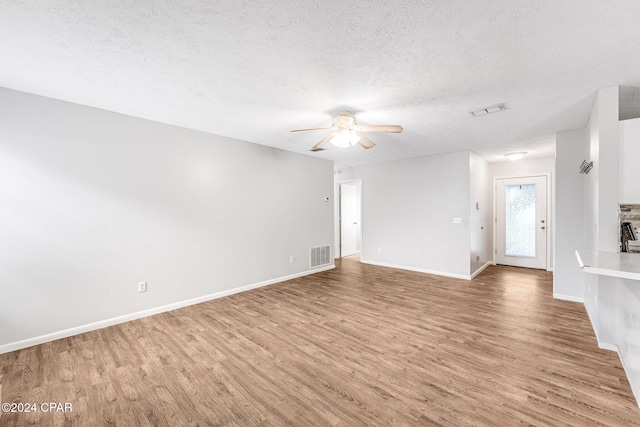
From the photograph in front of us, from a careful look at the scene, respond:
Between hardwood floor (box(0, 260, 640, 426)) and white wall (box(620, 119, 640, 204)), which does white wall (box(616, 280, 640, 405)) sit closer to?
hardwood floor (box(0, 260, 640, 426))

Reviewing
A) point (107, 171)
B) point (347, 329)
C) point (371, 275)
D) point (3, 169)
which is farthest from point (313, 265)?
point (3, 169)

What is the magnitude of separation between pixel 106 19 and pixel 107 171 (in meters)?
2.04

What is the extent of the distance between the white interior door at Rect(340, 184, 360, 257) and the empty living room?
114 inches

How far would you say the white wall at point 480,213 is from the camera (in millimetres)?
5145

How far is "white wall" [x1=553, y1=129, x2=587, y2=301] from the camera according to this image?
3706mm

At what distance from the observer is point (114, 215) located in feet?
10.4

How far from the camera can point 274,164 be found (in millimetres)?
4898

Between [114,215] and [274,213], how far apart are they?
2390 mm

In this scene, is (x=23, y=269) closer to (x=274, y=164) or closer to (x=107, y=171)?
(x=107, y=171)

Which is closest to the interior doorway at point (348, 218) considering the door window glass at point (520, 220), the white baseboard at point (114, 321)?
the white baseboard at point (114, 321)

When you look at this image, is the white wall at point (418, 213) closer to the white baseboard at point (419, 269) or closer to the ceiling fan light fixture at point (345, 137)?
the white baseboard at point (419, 269)

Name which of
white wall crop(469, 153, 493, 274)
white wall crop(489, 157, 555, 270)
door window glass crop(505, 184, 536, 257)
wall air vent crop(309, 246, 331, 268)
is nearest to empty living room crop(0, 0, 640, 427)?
white wall crop(469, 153, 493, 274)

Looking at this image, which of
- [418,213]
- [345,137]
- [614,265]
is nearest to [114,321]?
[345,137]

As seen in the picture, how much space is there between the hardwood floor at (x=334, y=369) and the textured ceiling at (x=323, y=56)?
98.1 inches
